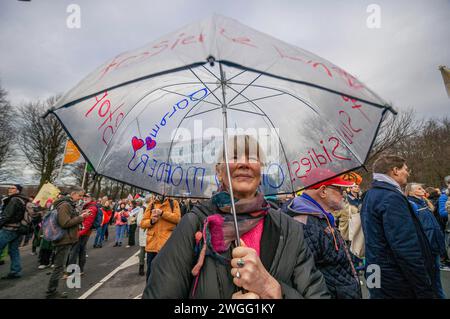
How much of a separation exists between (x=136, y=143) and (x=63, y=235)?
4.00 m

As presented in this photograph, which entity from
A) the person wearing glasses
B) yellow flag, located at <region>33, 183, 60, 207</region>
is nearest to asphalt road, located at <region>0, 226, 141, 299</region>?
yellow flag, located at <region>33, 183, 60, 207</region>

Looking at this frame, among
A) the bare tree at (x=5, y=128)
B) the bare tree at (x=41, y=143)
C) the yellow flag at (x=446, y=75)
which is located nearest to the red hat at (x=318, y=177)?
Answer: the yellow flag at (x=446, y=75)

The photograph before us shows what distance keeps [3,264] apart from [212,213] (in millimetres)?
8976

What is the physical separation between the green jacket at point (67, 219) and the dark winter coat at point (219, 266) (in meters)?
4.47

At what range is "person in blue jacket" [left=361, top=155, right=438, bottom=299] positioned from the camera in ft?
6.88

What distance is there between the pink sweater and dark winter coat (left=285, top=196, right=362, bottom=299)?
0.65m

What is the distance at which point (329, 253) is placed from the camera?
73.3 inches

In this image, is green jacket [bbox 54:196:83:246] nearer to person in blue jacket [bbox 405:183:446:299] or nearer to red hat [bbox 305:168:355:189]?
red hat [bbox 305:168:355:189]

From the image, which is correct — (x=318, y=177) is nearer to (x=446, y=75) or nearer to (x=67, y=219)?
(x=446, y=75)

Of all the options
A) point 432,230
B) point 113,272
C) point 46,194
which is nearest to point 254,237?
point 432,230

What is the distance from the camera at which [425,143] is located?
23.9m

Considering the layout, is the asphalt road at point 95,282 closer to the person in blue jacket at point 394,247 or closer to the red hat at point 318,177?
the person in blue jacket at point 394,247
